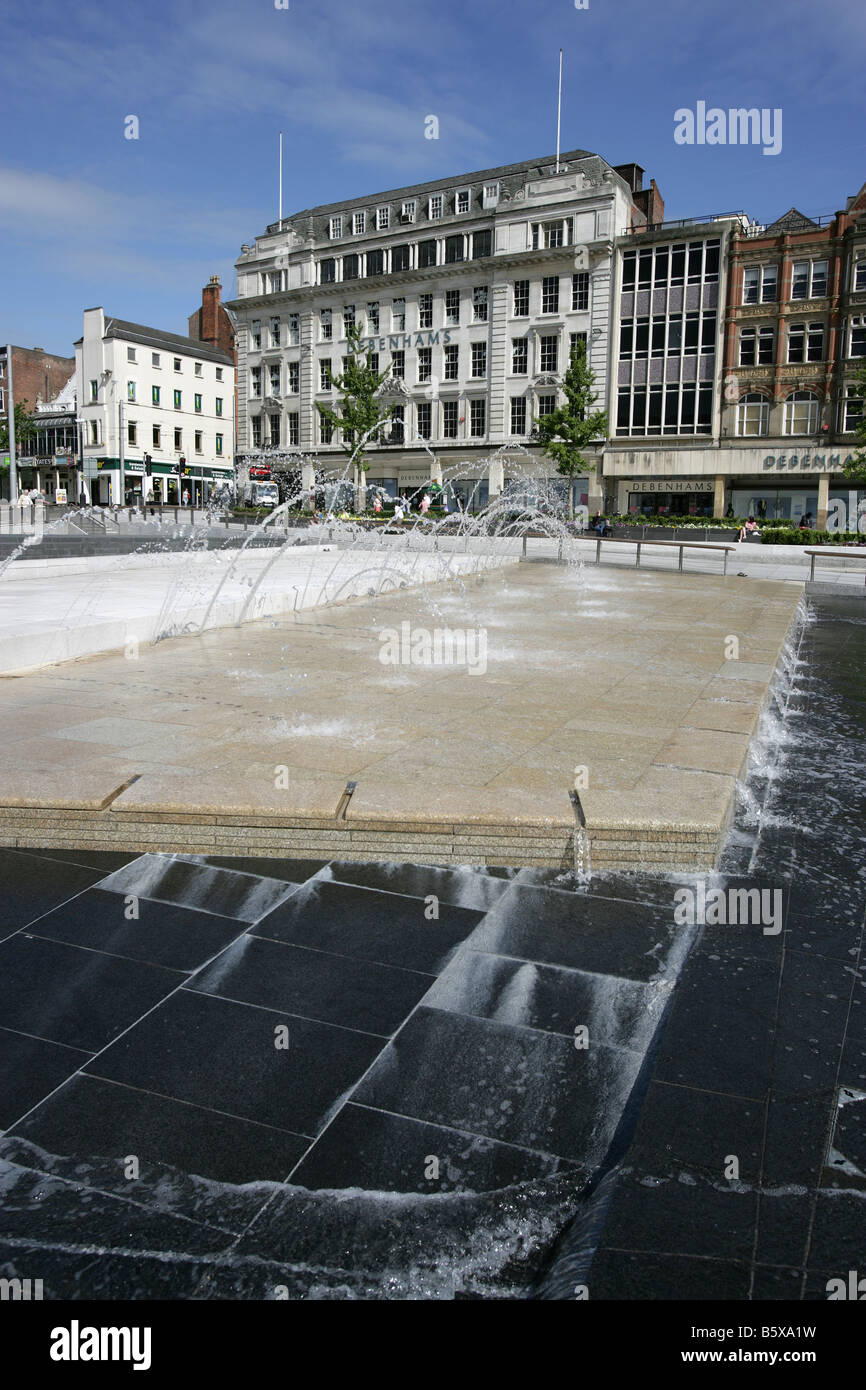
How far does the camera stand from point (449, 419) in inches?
2301

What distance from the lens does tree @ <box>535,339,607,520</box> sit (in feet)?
160

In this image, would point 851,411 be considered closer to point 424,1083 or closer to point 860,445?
point 860,445

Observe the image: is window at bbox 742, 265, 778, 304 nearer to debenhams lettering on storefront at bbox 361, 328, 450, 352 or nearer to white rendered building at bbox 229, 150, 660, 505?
white rendered building at bbox 229, 150, 660, 505

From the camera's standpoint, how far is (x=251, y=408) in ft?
221

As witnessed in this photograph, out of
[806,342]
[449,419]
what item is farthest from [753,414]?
[449,419]

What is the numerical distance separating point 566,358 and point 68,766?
175 feet

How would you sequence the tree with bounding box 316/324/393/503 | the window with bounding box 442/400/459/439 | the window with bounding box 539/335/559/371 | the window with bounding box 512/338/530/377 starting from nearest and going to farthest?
the tree with bounding box 316/324/393/503, the window with bounding box 539/335/559/371, the window with bounding box 512/338/530/377, the window with bounding box 442/400/459/439

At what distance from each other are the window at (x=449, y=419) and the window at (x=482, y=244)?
334 inches

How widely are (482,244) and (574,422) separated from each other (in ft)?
50.4

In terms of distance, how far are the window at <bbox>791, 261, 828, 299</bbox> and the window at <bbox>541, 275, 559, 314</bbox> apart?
12.9m

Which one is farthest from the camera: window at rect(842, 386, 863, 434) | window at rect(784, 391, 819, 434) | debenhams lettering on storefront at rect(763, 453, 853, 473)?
window at rect(784, 391, 819, 434)

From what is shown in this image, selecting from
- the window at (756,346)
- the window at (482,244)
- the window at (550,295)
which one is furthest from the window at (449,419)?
the window at (756,346)

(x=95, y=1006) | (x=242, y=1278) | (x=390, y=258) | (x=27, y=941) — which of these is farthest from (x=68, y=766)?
(x=390, y=258)

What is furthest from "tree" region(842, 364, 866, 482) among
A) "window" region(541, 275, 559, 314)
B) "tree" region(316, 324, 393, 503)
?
"tree" region(316, 324, 393, 503)
